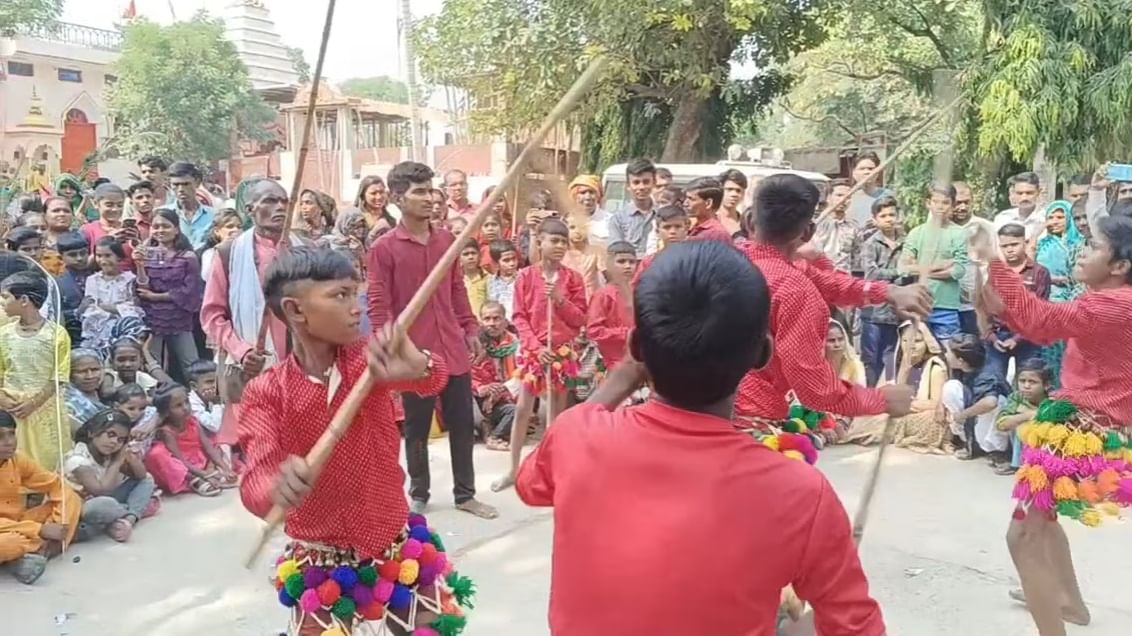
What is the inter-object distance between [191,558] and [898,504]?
360 cm

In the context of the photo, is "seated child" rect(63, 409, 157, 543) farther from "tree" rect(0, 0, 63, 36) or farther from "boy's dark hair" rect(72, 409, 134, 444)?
"tree" rect(0, 0, 63, 36)

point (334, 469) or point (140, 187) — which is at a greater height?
point (140, 187)

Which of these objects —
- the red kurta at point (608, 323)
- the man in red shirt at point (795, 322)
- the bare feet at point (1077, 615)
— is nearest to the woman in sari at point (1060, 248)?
the red kurta at point (608, 323)

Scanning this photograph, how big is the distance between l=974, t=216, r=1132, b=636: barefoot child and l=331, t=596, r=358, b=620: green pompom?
83.9 inches

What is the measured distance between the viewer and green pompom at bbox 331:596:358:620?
2688 millimetres

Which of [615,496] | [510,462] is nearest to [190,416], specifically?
[510,462]

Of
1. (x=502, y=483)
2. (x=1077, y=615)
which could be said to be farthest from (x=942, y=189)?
(x=502, y=483)

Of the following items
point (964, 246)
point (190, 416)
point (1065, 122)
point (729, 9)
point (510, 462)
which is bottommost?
point (510, 462)

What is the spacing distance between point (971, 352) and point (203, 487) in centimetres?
471

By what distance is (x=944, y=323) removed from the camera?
719 cm

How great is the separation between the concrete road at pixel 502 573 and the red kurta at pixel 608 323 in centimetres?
97

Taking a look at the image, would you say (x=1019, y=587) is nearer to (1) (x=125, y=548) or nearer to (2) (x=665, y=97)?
(1) (x=125, y=548)

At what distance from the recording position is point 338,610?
106 inches

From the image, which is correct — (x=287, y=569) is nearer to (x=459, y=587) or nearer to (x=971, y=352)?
(x=459, y=587)
